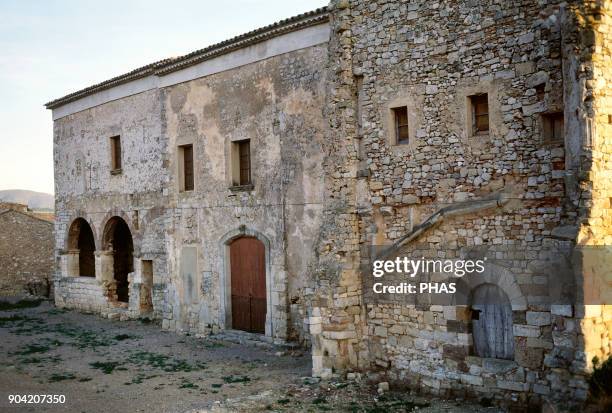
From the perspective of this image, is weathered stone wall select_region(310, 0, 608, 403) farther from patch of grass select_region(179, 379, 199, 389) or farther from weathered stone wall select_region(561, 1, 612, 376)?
patch of grass select_region(179, 379, 199, 389)

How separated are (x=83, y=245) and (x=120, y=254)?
99.0 inches

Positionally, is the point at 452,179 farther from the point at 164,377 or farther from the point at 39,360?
the point at 39,360

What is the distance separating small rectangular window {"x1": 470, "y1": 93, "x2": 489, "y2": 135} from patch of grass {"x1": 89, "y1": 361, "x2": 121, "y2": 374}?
8060 mm

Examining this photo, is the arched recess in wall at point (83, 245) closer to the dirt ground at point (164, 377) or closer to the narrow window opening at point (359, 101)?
the dirt ground at point (164, 377)

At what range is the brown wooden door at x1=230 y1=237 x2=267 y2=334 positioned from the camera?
563 inches

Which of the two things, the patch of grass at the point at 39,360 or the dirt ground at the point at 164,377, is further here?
the patch of grass at the point at 39,360

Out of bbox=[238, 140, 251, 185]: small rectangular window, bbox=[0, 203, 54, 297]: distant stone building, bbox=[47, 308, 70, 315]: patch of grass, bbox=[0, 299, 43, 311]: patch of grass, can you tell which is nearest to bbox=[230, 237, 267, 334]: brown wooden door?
bbox=[238, 140, 251, 185]: small rectangular window

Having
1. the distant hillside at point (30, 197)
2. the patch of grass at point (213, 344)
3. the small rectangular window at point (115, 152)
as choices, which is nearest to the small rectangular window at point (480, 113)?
the patch of grass at point (213, 344)

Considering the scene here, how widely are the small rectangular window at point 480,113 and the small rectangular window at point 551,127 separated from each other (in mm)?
931

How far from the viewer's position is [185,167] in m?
16.4

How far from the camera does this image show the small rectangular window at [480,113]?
30.4ft

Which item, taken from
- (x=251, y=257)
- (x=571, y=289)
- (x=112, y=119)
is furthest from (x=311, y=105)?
(x=112, y=119)

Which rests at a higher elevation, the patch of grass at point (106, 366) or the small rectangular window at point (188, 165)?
the small rectangular window at point (188, 165)

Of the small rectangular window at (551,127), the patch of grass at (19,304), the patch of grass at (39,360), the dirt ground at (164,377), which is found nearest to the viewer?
the small rectangular window at (551,127)
